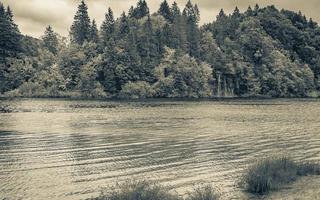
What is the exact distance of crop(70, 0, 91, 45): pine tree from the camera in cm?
17450

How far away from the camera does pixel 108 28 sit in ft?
543

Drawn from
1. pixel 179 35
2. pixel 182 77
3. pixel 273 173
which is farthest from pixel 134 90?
pixel 273 173

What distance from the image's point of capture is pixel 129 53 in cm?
15575

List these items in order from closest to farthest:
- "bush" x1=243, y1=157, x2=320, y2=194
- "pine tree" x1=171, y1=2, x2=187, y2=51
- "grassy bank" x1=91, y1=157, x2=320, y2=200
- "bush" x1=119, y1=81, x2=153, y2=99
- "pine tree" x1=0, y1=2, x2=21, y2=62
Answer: "grassy bank" x1=91, y1=157, x2=320, y2=200 → "bush" x1=243, y1=157, x2=320, y2=194 → "bush" x1=119, y1=81, x2=153, y2=99 → "pine tree" x1=0, y1=2, x2=21, y2=62 → "pine tree" x1=171, y1=2, x2=187, y2=51

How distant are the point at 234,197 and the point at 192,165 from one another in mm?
8080

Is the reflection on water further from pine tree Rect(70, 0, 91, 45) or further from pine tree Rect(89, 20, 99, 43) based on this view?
pine tree Rect(70, 0, 91, 45)

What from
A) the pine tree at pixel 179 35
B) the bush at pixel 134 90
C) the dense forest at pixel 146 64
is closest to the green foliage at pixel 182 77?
the dense forest at pixel 146 64

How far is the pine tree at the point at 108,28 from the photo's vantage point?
16325cm

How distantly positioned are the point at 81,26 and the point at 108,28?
15.3m

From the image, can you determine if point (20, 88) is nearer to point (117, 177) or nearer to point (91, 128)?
point (91, 128)

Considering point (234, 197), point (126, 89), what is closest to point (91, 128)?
point (234, 197)

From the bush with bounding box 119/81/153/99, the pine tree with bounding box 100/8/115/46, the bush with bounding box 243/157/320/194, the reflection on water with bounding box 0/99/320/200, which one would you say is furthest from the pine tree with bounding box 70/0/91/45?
the bush with bounding box 243/157/320/194

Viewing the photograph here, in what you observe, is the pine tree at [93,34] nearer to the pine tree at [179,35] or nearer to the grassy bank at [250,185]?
the pine tree at [179,35]

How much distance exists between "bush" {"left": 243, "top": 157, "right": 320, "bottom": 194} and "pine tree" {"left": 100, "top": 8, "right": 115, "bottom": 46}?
142 metres
